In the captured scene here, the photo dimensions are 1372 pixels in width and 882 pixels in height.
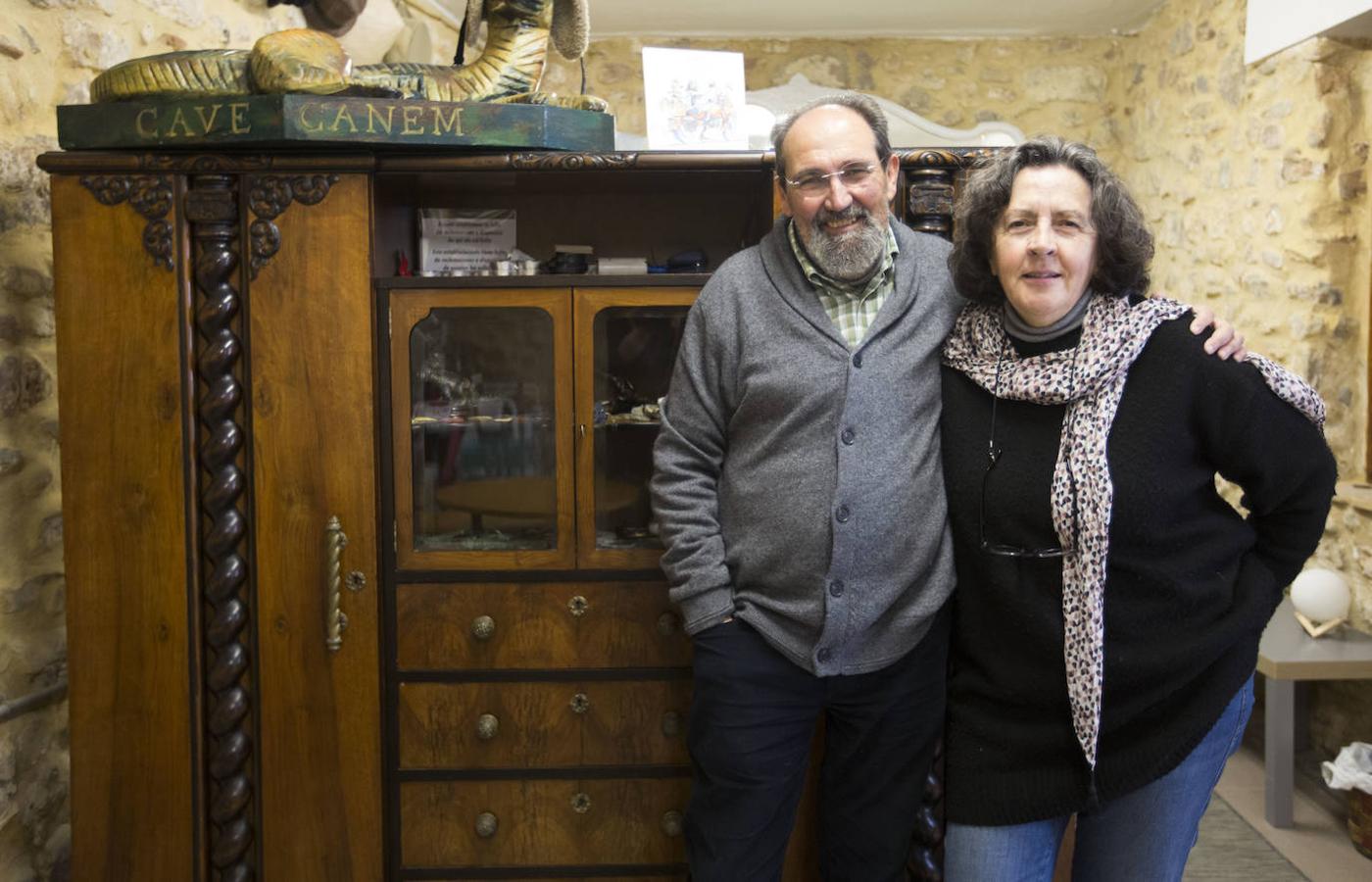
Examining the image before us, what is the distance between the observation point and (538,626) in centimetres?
222

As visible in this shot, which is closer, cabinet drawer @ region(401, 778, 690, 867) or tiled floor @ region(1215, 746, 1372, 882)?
cabinet drawer @ region(401, 778, 690, 867)

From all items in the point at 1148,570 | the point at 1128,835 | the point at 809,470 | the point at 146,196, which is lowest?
the point at 1128,835

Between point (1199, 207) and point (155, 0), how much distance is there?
11.9ft

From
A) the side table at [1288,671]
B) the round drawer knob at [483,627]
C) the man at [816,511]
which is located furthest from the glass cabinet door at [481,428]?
the side table at [1288,671]

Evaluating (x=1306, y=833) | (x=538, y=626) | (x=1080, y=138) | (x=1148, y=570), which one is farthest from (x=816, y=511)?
(x=1080, y=138)

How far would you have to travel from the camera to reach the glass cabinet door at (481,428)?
7.13ft

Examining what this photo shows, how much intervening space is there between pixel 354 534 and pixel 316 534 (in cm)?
7

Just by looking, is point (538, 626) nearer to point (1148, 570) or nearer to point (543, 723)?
point (543, 723)

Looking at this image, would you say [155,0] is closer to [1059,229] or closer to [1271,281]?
[1059,229]

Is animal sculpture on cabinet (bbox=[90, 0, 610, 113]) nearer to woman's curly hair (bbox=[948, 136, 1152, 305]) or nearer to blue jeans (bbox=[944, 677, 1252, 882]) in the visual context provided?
woman's curly hair (bbox=[948, 136, 1152, 305])

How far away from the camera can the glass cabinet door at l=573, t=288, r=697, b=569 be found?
2176 millimetres

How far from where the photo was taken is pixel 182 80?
6.59 feet

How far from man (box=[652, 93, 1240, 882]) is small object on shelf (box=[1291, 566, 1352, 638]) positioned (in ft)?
6.33

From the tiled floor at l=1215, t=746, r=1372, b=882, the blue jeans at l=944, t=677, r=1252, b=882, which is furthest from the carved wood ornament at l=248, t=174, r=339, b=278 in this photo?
the tiled floor at l=1215, t=746, r=1372, b=882
